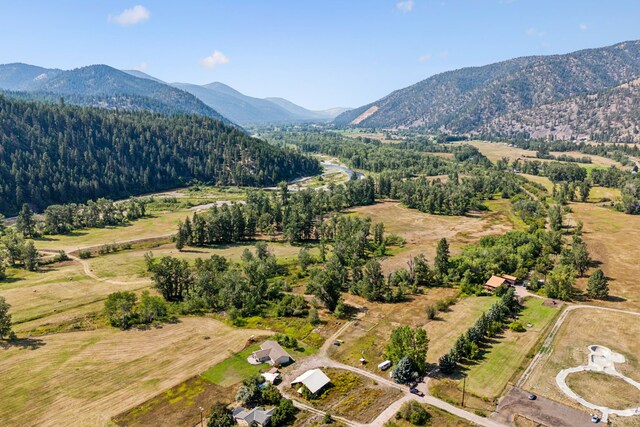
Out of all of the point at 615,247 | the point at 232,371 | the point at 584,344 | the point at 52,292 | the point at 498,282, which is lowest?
the point at 615,247

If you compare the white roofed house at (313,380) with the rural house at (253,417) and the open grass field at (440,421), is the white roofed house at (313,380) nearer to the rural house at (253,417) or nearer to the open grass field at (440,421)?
the rural house at (253,417)

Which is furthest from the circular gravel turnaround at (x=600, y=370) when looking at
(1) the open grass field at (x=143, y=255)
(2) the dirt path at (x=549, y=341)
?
(1) the open grass field at (x=143, y=255)

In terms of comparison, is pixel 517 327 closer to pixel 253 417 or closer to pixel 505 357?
pixel 505 357

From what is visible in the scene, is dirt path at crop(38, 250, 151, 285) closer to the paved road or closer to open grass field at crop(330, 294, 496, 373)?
open grass field at crop(330, 294, 496, 373)

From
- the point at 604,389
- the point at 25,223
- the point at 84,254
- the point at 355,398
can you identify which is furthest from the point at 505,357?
the point at 25,223

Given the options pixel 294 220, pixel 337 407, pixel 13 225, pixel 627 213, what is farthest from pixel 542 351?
pixel 13 225

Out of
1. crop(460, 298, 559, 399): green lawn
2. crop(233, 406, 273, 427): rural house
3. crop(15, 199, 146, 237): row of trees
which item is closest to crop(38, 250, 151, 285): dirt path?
crop(15, 199, 146, 237): row of trees

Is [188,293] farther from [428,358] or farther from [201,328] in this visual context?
[428,358]
